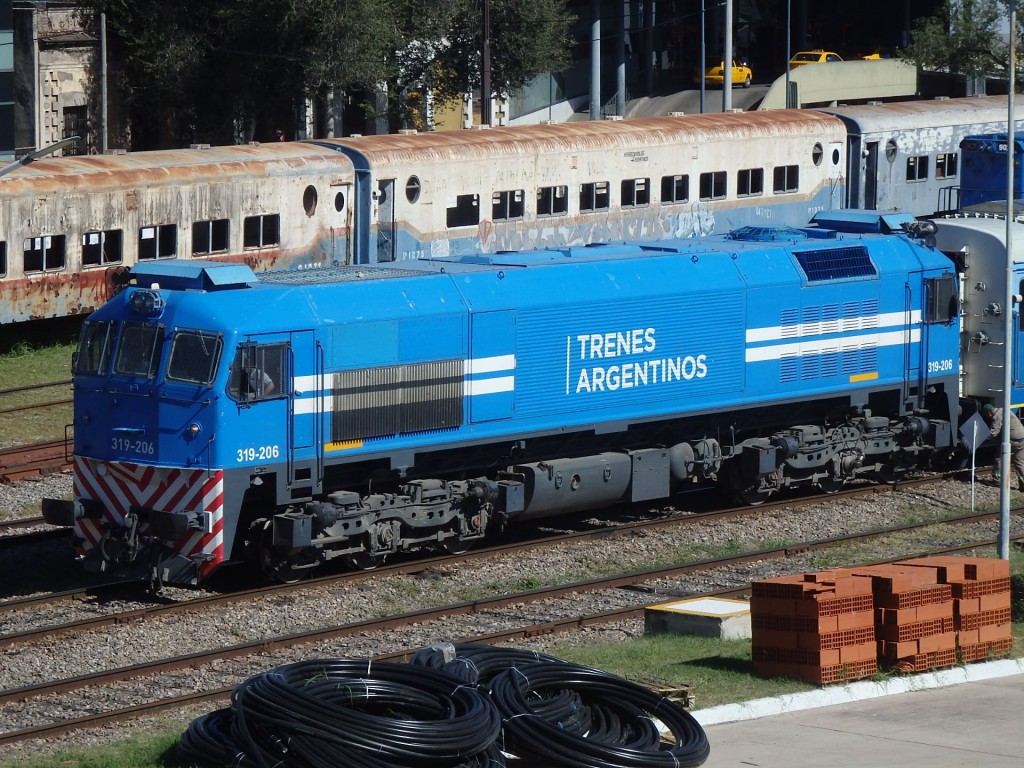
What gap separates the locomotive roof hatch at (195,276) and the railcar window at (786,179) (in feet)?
76.0

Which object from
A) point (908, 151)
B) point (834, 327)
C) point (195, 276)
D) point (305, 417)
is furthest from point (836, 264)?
point (908, 151)

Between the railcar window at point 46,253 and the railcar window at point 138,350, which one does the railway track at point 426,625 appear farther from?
the railcar window at point 46,253

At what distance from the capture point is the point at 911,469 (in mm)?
25453

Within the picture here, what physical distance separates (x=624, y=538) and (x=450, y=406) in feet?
10.7

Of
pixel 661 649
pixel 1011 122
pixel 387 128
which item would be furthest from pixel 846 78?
pixel 661 649

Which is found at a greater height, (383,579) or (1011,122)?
(1011,122)

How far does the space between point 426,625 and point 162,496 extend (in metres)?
3.17

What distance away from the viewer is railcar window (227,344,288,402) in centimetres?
1828

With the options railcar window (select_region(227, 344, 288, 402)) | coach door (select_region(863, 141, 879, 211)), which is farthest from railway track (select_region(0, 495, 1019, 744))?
coach door (select_region(863, 141, 879, 211))

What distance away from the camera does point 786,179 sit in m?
40.7

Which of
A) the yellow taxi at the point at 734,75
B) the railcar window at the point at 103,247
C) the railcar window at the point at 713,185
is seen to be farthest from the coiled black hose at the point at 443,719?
the yellow taxi at the point at 734,75

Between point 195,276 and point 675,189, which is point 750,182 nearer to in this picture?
point 675,189

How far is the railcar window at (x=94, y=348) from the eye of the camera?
19.0 metres

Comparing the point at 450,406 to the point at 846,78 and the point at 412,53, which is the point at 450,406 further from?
the point at 846,78
